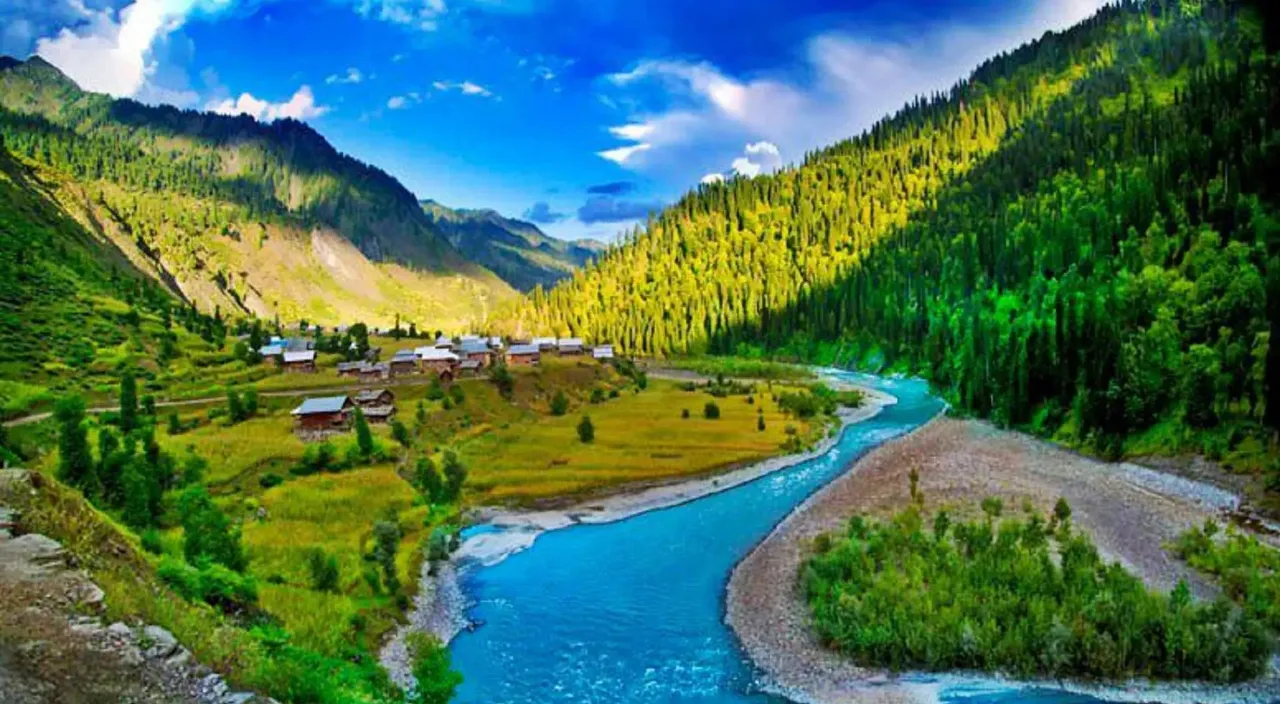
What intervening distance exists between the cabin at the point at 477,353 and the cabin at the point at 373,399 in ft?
89.2

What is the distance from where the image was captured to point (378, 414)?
70.5 metres

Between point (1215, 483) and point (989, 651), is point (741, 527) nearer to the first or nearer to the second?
point (989, 651)

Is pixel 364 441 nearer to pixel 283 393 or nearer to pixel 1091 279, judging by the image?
pixel 283 393

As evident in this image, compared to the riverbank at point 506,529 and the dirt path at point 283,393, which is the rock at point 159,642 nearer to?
the riverbank at point 506,529

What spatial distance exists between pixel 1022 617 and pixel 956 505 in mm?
18338

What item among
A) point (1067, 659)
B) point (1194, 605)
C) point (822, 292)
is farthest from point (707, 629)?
point (822, 292)

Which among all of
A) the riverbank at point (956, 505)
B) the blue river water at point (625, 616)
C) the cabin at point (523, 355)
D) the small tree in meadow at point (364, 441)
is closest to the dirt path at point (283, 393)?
the cabin at point (523, 355)

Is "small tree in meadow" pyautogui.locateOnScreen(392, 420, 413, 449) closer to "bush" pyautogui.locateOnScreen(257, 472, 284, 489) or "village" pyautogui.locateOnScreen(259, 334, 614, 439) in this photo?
"village" pyautogui.locateOnScreen(259, 334, 614, 439)

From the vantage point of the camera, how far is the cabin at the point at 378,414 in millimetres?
70312

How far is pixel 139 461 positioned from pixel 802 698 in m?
40.1

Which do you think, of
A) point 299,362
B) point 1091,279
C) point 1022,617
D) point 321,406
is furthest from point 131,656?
point 299,362

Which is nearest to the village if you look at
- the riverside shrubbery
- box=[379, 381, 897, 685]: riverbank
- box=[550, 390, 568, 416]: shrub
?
box=[550, 390, 568, 416]: shrub

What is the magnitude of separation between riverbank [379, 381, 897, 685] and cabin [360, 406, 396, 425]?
64.0 ft

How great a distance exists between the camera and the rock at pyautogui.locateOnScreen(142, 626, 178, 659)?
16875 millimetres
